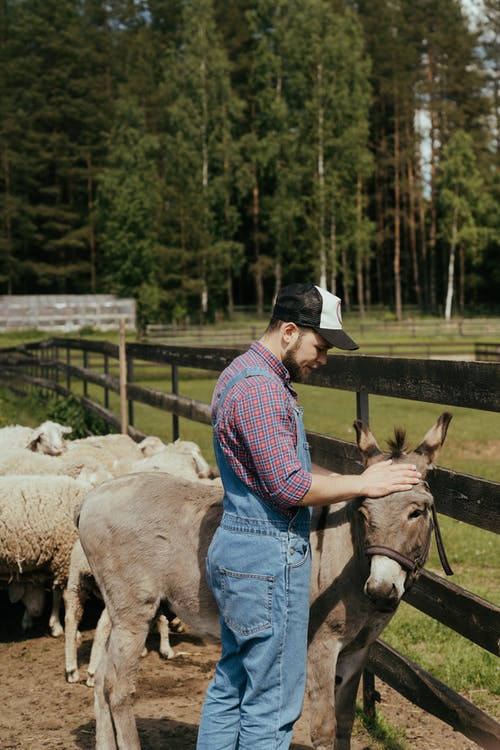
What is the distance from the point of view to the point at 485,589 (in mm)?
7102

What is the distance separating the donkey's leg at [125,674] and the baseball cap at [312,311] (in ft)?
4.77

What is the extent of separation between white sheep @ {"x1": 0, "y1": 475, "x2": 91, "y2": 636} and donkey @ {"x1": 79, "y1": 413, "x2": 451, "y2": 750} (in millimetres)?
2019

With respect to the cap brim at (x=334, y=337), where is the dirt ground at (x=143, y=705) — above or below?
below

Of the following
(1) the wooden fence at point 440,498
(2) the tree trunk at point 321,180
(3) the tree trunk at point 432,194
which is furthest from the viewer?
(3) the tree trunk at point 432,194

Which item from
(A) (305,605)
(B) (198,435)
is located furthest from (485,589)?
(B) (198,435)

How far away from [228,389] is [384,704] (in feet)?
8.44

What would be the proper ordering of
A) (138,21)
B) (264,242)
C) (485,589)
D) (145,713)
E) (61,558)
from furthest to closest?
(138,21) → (264,242) → (485,589) → (61,558) → (145,713)

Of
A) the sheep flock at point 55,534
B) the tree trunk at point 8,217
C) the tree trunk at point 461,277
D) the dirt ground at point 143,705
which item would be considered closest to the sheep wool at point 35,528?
the sheep flock at point 55,534

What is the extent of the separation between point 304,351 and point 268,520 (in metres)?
0.59

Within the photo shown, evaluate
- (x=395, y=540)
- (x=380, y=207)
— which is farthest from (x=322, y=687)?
(x=380, y=207)

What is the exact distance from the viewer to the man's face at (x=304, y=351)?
304 centimetres

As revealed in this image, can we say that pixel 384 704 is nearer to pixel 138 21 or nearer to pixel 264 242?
pixel 264 242

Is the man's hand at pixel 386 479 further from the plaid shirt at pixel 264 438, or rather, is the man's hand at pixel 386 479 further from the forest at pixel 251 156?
the forest at pixel 251 156

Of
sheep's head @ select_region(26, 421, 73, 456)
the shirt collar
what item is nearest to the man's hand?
the shirt collar
